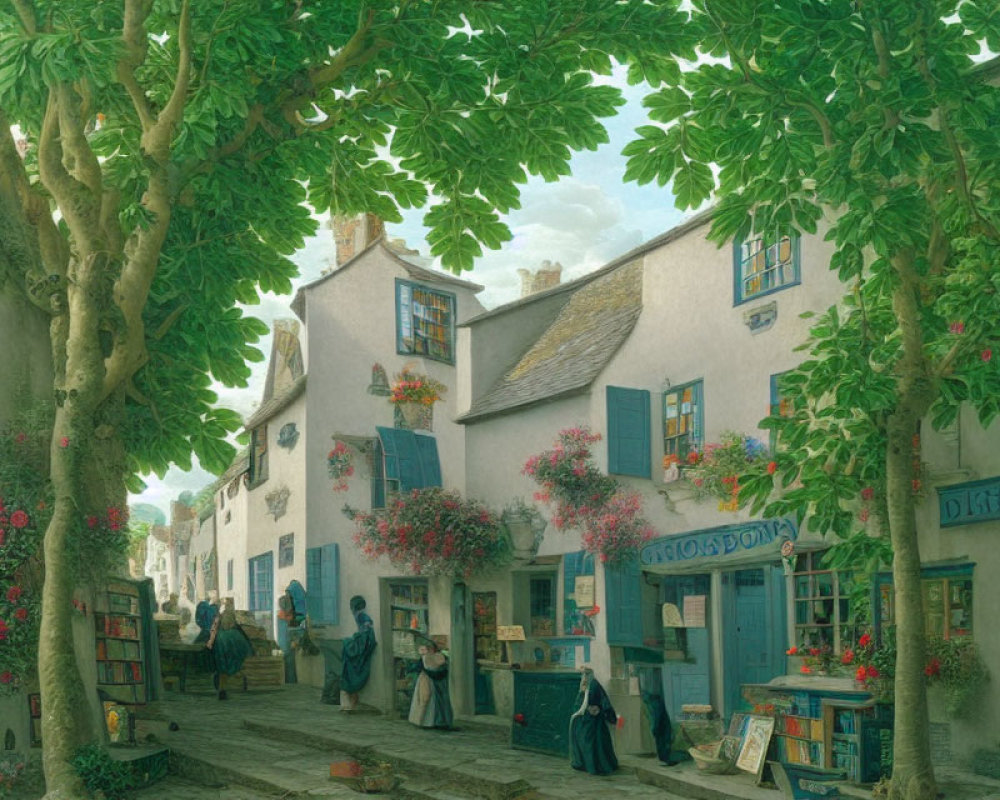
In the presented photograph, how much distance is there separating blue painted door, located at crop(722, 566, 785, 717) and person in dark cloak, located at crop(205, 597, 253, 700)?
988 cm

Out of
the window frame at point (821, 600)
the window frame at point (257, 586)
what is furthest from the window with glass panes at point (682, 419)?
the window frame at point (257, 586)

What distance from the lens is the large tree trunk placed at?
11922 mm

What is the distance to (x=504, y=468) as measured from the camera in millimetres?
21234

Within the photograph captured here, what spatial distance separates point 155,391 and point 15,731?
438cm

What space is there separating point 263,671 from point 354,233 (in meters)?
9.52

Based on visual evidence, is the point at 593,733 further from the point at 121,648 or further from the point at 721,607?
the point at 121,648

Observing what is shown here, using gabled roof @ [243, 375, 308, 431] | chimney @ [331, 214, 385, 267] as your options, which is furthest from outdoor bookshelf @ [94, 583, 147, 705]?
chimney @ [331, 214, 385, 267]

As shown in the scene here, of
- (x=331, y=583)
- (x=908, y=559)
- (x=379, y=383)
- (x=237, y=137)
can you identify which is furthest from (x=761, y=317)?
(x=331, y=583)

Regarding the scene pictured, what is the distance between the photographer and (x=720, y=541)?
1652 centimetres

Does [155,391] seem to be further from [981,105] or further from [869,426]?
[981,105]

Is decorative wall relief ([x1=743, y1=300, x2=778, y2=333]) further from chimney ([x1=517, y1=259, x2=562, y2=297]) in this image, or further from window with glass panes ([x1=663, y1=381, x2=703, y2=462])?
chimney ([x1=517, y1=259, x2=562, y2=297])

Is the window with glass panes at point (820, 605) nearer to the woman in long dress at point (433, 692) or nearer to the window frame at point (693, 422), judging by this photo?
the window frame at point (693, 422)

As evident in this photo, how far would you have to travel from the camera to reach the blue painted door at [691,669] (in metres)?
17.2

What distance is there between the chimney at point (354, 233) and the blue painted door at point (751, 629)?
1246 cm
